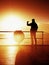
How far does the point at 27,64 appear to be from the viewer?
3.90 metres

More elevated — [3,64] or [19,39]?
[19,39]

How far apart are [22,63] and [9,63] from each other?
0.92 ft

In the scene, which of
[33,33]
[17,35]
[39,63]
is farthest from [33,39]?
[39,63]

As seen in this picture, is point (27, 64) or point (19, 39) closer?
point (27, 64)

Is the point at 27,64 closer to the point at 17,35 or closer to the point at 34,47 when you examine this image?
the point at 34,47

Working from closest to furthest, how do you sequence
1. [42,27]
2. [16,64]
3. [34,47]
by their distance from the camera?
[16,64] → [34,47] → [42,27]

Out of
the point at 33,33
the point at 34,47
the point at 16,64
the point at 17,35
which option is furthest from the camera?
the point at 17,35

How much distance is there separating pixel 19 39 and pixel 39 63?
381 centimetres

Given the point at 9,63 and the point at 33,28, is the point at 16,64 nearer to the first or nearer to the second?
the point at 9,63

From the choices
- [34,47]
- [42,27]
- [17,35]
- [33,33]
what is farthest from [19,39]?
[42,27]

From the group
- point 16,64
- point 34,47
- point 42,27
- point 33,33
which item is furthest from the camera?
point 42,27

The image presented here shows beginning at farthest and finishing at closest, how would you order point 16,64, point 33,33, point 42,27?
point 42,27, point 33,33, point 16,64

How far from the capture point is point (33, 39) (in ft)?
20.3

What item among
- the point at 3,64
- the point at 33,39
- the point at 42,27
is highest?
the point at 42,27
